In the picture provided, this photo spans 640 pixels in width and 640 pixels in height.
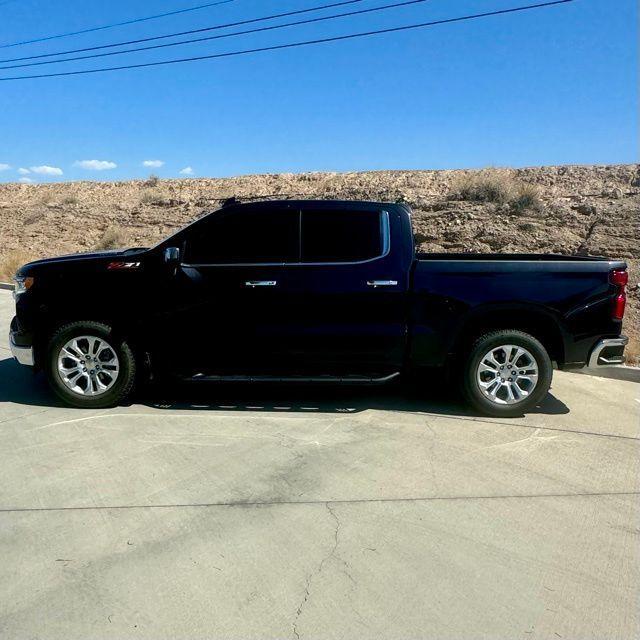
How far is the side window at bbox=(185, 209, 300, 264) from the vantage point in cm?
570

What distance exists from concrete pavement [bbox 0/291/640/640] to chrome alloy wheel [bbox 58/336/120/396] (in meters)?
0.26

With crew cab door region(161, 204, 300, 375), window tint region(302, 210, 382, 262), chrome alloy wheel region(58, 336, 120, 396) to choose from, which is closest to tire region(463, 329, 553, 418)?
window tint region(302, 210, 382, 262)

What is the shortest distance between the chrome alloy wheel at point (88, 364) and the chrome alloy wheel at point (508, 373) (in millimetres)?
3485

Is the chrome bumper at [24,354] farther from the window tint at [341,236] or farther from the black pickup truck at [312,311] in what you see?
the window tint at [341,236]

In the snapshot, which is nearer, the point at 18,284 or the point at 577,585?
the point at 577,585

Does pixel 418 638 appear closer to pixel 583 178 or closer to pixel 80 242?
pixel 583 178

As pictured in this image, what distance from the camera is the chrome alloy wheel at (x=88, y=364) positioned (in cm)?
568

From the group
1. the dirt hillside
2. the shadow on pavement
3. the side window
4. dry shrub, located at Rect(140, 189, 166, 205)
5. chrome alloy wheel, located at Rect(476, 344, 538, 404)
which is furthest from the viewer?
dry shrub, located at Rect(140, 189, 166, 205)

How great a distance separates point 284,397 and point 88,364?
1941mm

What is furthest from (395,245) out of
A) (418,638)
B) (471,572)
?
(418,638)

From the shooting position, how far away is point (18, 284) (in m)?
5.91

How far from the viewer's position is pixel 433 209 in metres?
16.0

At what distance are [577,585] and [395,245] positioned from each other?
3.35 metres

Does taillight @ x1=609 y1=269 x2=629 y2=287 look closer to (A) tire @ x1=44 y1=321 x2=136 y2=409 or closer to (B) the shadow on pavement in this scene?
(B) the shadow on pavement
